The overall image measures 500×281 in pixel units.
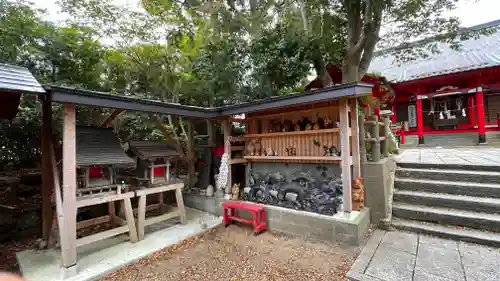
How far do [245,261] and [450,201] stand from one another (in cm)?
367

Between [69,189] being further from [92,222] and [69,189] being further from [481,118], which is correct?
[481,118]

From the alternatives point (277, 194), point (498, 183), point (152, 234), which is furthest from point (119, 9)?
point (498, 183)

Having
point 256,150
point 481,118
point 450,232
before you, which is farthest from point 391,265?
point 481,118

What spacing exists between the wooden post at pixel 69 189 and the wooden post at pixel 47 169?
886 millimetres

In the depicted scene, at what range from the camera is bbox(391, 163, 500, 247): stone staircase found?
3.56 meters

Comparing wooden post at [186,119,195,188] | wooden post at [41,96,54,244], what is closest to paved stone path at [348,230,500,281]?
wooden post at [186,119,195,188]

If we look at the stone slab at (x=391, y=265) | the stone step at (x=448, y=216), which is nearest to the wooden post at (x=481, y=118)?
the stone step at (x=448, y=216)

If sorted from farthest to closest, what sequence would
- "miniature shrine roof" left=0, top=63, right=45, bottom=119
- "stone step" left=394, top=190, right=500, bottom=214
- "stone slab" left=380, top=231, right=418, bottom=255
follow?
"stone step" left=394, top=190, right=500, bottom=214, "stone slab" left=380, top=231, right=418, bottom=255, "miniature shrine roof" left=0, top=63, right=45, bottom=119

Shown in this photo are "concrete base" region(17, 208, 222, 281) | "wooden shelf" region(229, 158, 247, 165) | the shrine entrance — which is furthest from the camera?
the shrine entrance

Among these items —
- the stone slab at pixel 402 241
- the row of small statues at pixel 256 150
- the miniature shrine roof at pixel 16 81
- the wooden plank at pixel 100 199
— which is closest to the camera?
the miniature shrine roof at pixel 16 81

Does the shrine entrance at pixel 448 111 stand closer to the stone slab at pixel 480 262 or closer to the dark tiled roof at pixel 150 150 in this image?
the stone slab at pixel 480 262

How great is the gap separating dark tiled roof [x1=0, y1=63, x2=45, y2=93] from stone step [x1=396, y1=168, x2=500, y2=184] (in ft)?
20.7

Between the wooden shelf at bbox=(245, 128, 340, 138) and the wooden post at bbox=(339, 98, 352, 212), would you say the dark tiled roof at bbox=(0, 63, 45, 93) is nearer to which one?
the wooden shelf at bbox=(245, 128, 340, 138)

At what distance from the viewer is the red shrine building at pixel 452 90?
29.1ft
